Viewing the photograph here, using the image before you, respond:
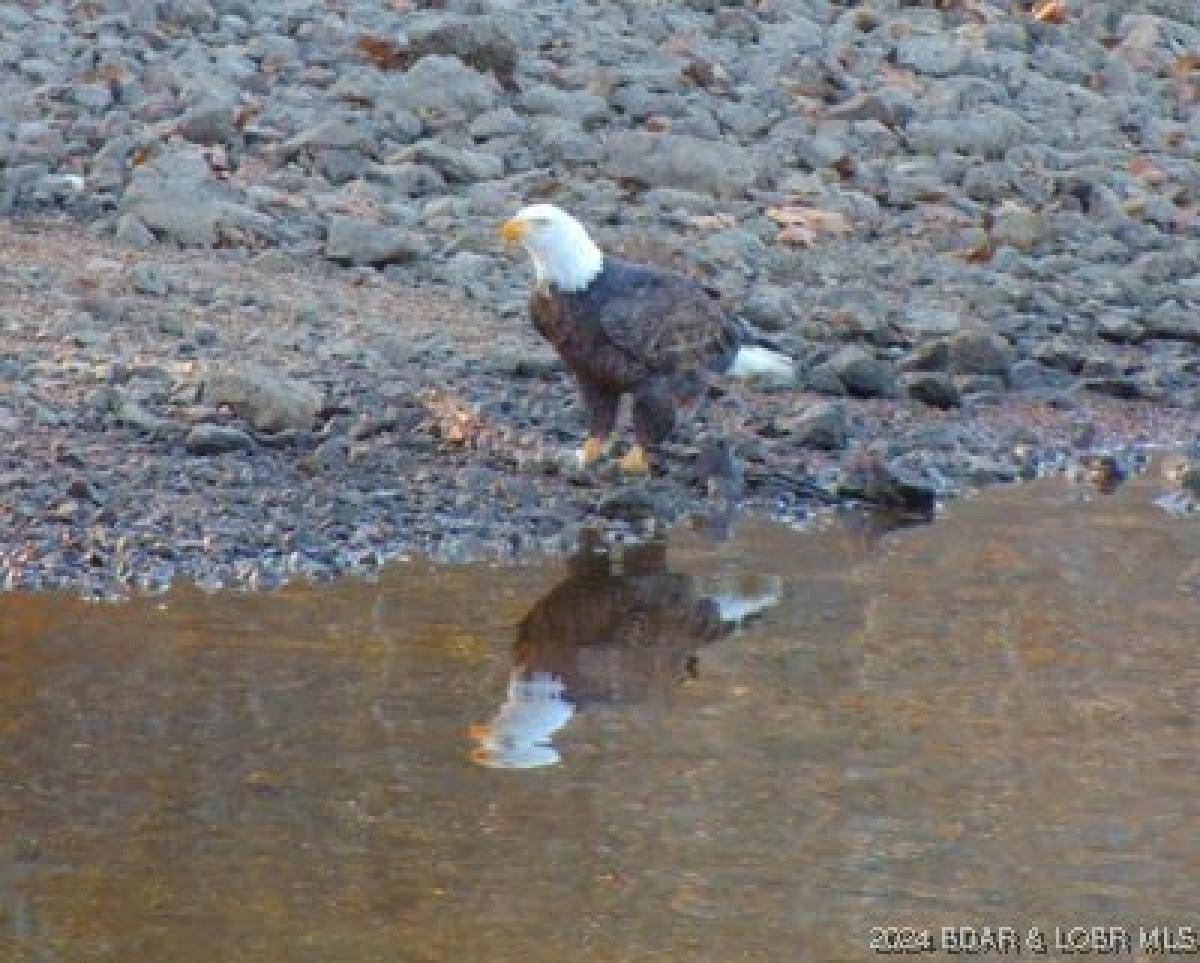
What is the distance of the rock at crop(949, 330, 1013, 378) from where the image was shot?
42.8 ft

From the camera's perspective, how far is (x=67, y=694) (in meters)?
8.38

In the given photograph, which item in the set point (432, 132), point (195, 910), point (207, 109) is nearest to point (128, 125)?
point (207, 109)

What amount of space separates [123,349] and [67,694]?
3536mm

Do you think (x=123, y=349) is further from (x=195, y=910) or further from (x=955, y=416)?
(x=195, y=910)

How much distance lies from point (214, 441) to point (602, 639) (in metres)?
1.95

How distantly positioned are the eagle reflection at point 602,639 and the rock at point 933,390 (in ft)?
7.41

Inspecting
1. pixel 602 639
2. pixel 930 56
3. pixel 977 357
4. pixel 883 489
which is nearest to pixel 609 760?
pixel 602 639

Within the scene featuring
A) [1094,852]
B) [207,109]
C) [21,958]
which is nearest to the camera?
[21,958]

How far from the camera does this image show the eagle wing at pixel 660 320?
11.0m

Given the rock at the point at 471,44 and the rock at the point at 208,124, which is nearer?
the rock at the point at 208,124

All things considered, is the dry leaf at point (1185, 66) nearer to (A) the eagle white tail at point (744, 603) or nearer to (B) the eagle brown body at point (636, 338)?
(B) the eagle brown body at point (636, 338)

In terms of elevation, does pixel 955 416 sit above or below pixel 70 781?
above

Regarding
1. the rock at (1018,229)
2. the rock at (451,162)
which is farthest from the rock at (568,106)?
the rock at (1018,229)

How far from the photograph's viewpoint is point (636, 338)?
11.0 metres
